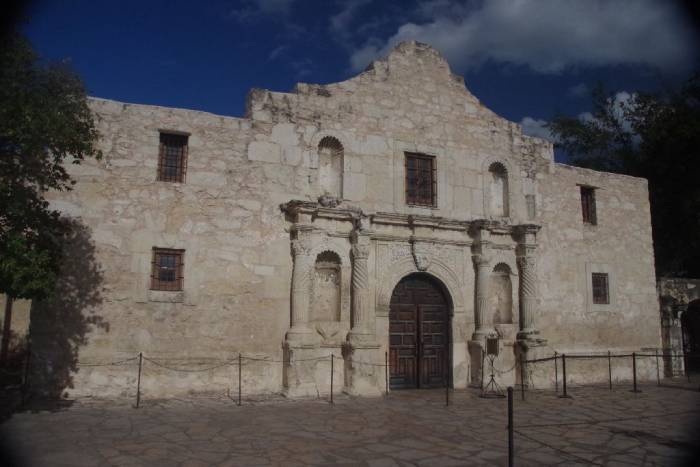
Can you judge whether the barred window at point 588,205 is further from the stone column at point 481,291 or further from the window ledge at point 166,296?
the window ledge at point 166,296

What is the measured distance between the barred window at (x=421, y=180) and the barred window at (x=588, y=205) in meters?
5.17

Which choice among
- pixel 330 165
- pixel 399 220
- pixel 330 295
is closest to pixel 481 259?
pixel 399 220

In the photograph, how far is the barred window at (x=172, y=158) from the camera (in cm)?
1102

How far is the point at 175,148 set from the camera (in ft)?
36.6

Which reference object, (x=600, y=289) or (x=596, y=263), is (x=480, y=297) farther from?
(x=600, y=289)

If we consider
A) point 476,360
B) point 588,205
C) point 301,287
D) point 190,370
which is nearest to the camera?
point 190,370

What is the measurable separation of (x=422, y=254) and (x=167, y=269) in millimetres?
5722

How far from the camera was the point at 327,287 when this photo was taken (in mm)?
12102

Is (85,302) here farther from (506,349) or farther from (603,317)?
(603,317)

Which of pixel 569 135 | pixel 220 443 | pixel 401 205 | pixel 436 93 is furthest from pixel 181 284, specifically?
pixel 569 135

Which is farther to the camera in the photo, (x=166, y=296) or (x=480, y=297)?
(x=480, y=297)

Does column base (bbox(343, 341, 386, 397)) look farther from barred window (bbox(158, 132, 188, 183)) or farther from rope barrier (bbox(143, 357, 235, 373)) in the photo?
barred window (bbox(158, 132, 188, 183))

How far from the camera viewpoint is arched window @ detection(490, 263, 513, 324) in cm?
1395

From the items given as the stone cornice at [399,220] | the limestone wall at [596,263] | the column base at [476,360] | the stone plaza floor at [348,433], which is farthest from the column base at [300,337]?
the limestone wall at [596,263]
